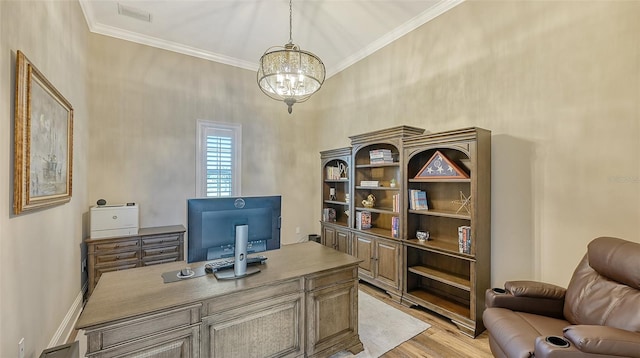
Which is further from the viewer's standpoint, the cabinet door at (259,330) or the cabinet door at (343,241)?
the cabinet door at (343,241)

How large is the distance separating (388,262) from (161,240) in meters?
3.09

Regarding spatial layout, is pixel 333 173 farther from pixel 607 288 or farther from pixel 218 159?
pixel 607 288

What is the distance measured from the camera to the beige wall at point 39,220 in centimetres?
157

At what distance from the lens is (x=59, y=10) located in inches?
98.0

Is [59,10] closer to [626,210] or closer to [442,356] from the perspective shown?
[442,356]

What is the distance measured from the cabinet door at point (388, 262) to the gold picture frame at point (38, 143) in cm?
338

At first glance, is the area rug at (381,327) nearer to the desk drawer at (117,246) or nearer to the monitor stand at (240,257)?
the monitor stand at (240,257)

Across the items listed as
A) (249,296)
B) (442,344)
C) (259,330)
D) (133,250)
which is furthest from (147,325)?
(133,250)

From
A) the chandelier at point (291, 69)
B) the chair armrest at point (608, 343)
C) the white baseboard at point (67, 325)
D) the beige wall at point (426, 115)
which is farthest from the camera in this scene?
the chandelier at point (291, 69)

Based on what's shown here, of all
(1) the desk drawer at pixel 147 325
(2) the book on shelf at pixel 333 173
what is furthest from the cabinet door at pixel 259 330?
(2) the book on shelf at pixel 333 173

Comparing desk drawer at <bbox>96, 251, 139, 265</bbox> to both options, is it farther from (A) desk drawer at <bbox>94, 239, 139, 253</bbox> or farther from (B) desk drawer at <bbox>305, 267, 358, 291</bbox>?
(B) desk drawer at <bbox>305, 267, 358, 291</bbox>

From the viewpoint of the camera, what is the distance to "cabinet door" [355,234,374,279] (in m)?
3.82

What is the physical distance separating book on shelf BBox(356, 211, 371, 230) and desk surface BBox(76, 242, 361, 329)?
5.38 ft

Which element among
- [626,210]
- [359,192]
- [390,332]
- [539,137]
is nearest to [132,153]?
[359,192]
